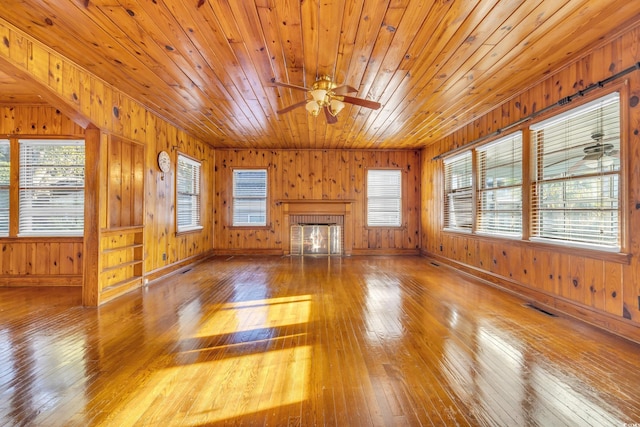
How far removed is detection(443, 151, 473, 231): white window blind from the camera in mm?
5336

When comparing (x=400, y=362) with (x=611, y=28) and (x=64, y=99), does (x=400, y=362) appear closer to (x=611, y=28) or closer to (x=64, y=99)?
(x=611, y=28)

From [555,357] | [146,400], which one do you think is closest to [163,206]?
[146,400]

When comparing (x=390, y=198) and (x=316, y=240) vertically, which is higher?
(x=390, y=198)

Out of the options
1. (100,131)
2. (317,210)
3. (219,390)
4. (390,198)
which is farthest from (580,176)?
(100,131)

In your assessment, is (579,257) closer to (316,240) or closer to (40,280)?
(316,240)

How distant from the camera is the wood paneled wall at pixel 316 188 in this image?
7.39 metres

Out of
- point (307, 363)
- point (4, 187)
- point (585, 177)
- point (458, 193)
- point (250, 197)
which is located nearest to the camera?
point (307, 363)

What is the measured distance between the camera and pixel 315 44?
104 inches

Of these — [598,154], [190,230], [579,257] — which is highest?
[598,154]

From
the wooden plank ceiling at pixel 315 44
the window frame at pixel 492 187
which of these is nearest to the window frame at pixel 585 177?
the window frame at pixel 492 187

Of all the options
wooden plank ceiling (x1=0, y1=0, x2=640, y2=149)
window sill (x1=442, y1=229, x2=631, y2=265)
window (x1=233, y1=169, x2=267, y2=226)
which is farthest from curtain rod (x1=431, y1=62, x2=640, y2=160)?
window (x1=233, y1=169, x2=267, y2=226)

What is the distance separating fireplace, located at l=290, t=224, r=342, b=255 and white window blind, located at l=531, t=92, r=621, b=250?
4.34 metres

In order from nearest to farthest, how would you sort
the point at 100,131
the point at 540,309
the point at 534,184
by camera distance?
the point at 540,309 < the point at 100,131 < the point at 534,184

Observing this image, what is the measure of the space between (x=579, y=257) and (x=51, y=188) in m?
6.96
